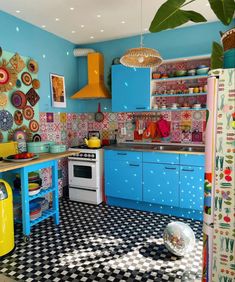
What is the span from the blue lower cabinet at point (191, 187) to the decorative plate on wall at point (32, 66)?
2.40 m

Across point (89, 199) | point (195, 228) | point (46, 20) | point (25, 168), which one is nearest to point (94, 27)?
point (46, 20)

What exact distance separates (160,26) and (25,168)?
1878 mm

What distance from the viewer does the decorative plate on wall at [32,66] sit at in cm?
332

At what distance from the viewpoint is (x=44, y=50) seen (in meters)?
3.61

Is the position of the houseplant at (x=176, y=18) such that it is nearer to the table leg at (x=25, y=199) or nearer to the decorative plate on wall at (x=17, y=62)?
the table leg at (x=25, y=199)

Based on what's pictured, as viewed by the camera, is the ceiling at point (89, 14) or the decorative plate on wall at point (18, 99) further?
the decorative plate on wall at point (18, 99)

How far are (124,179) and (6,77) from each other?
2.06 meters

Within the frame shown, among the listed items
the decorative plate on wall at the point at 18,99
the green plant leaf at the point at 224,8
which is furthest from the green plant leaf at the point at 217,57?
the decorative plate on wall at the point at 18,99

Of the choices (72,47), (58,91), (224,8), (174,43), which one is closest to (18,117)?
(58,91)

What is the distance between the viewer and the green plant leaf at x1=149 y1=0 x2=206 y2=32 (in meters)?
1.32

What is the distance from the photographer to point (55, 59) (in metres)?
3.84

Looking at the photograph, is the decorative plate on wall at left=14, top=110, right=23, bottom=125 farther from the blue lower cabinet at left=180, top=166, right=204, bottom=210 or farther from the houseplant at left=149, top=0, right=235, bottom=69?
the houseplant at left=149, top=0, right=235, bottom=69

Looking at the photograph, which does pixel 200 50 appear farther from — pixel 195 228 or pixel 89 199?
pixel 89 199

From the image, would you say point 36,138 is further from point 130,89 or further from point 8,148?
point 130,89
